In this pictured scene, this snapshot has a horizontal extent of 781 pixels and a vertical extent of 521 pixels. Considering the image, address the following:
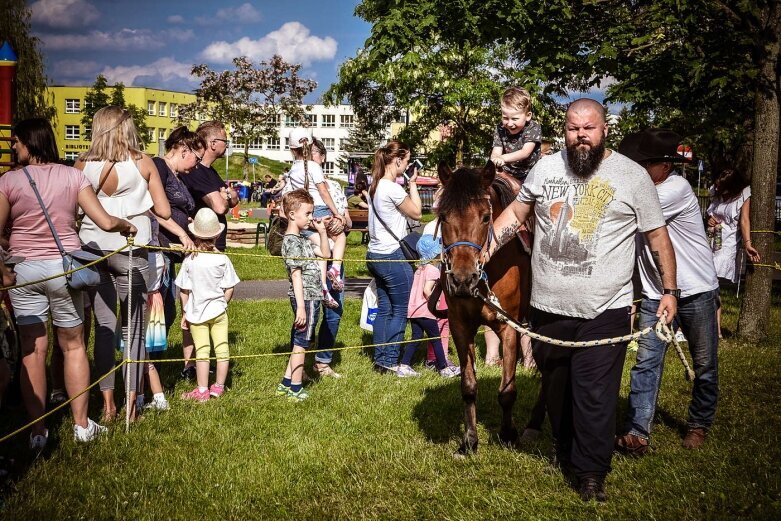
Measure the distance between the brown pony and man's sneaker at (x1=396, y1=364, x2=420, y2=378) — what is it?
203 centimetres

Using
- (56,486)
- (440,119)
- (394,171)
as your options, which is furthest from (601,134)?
(440,119)

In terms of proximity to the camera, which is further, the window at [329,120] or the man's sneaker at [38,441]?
the window at [329,120]

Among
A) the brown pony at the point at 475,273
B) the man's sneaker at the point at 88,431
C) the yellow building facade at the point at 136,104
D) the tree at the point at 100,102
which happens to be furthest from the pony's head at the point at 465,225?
the yellow building facade at the point at 136,104

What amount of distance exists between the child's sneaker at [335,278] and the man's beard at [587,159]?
359 centimetres

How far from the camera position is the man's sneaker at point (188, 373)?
763 cm

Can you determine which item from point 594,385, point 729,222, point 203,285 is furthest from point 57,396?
point 729,222

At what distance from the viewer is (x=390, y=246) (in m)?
7.75

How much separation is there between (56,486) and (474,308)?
3.13m

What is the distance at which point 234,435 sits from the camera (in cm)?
584

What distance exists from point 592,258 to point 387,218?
360cm

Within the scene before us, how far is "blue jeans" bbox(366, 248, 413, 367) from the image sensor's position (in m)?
7.79

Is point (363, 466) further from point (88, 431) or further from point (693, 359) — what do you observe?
point (693, 359)

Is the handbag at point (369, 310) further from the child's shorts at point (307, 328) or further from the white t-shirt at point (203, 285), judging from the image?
the white t-shirt at point (203, 285)

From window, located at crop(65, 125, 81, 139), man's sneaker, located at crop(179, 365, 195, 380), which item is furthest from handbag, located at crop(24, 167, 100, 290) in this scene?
window, located at crop(65, 125, 81, 139)
